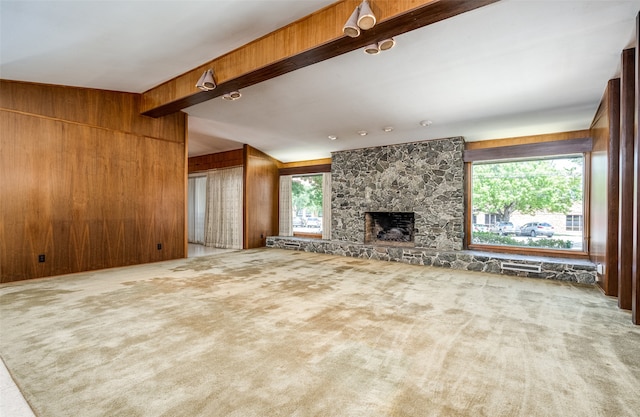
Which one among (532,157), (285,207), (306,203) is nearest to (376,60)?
(532,157)

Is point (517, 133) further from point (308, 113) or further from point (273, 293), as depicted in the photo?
point (273, 293)

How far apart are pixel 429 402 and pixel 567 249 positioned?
544cm

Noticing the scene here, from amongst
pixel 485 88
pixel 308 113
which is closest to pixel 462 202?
pixel 485 88

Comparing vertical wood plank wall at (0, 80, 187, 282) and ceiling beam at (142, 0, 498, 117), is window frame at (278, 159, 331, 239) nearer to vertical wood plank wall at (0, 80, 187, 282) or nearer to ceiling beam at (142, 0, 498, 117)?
vertical wood plank wall at (0, 80, 187, 282)

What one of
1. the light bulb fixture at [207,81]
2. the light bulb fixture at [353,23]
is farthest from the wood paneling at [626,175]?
the light bulb fixture at [207,81]

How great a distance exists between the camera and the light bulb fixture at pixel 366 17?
238 cm

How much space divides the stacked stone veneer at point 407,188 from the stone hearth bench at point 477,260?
19.9 inches

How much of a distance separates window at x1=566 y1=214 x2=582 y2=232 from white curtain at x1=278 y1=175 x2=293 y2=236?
6470mm

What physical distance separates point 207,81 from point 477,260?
536 cm

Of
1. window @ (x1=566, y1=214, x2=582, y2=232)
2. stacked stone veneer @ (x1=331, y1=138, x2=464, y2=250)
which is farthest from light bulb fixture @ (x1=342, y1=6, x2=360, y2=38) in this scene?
window @ (x1=566, y1=214, x2=582, y2=232)

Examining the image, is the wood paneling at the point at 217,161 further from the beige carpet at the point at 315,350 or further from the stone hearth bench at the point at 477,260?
the beige carpet at the point at 315,350

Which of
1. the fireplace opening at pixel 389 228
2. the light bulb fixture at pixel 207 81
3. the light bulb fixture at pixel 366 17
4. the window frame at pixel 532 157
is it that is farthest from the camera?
the fireplace opening at pixel 389 228

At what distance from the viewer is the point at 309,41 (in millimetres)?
2959

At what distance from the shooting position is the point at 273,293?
144 inches
